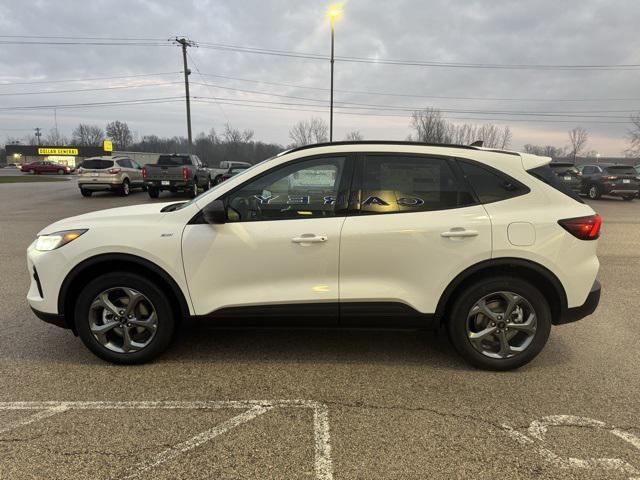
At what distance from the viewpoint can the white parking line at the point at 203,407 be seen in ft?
8.45

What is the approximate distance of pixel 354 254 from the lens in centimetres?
337

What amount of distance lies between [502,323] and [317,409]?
5.29 ft

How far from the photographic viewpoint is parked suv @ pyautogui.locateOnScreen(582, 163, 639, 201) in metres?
19.7

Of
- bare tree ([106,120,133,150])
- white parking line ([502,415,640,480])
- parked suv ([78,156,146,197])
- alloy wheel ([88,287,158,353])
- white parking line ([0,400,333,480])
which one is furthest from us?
bare tree ([106,120,133,150])

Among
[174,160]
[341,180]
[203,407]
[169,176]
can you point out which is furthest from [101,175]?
[203,407]

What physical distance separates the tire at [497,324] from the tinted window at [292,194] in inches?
50.7

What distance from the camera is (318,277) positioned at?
3432 mm

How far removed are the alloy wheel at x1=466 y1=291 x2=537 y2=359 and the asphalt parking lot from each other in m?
0.23

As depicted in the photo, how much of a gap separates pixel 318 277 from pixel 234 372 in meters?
1.04

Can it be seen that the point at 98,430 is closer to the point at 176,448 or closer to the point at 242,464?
the point at 176,448

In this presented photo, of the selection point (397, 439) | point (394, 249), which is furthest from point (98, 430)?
point (394, 249)

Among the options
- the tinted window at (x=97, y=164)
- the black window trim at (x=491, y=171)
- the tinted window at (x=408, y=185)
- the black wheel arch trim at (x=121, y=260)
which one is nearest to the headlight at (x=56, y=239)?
the black wheel arch trim at (x=121, y=260)

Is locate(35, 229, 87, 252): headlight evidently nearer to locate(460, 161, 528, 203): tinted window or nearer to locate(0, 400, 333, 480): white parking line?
locate(0, 400, 333, 480): white parking line

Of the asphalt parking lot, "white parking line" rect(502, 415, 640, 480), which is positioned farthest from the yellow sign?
"white parking line" rect(502, 415, 640, 480)
